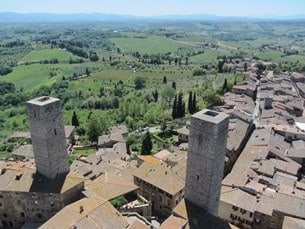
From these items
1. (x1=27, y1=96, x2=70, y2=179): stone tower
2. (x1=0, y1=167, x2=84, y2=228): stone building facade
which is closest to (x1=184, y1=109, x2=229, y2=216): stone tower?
(x1=0, y1=167, x2=84, y2=228): stone building facade

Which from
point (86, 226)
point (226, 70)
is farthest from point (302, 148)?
point (226, 70)

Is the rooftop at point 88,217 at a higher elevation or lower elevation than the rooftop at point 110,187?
higher

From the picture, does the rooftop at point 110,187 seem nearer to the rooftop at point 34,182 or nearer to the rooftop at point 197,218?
the rooftop at point 34,182

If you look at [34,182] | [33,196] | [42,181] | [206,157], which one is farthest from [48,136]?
[206,157]

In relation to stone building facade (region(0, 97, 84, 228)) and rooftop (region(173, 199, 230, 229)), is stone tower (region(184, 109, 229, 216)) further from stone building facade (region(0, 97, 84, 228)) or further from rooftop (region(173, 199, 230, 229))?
stone building facade (region(0, 97, 84, 228))

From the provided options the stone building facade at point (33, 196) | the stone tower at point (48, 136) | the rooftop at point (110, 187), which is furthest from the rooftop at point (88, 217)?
the stone tower at point (48, 136)

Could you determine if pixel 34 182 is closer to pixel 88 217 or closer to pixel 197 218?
pixel 88 217
